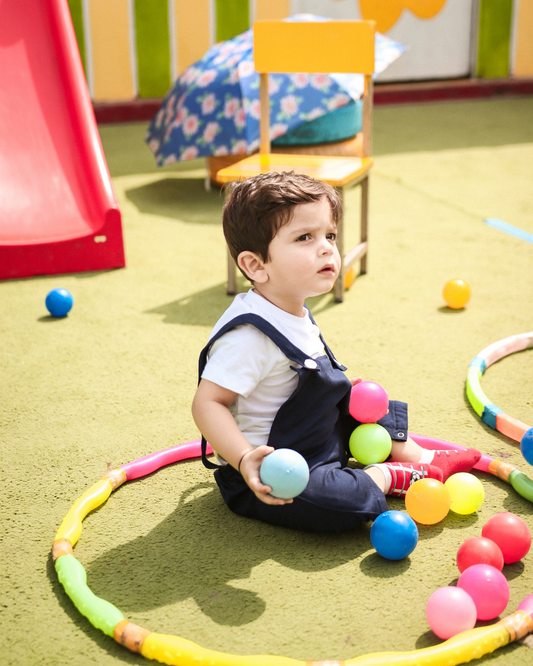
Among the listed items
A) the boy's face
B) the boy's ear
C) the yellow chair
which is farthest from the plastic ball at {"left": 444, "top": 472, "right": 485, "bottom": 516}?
the yellow chair

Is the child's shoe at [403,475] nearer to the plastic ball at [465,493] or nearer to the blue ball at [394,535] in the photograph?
the plastic ball at [465,493]

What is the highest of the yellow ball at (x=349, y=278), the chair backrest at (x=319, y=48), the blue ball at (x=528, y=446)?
the chair backrest at (x=319, y=48)

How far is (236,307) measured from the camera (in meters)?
1.71

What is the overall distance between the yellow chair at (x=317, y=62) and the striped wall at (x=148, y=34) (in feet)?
13.8

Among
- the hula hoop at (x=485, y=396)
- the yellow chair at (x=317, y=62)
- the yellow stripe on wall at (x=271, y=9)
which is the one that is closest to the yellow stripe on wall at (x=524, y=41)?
the yellow stripe on wall at (x=271, y=9)

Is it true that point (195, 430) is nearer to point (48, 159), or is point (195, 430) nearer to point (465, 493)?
point (465, 493)

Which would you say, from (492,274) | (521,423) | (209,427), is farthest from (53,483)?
(492,274)

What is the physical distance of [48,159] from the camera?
3928mm

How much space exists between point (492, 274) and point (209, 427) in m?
2.20

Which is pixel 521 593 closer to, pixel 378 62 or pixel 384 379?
pixel 384 379

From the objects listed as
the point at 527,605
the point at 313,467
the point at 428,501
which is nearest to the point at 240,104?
the point at 313,467

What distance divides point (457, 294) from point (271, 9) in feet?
17.5

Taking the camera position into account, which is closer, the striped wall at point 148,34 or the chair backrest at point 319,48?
the chair backrest at point 319,48

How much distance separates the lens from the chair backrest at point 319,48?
3199 millimetres
